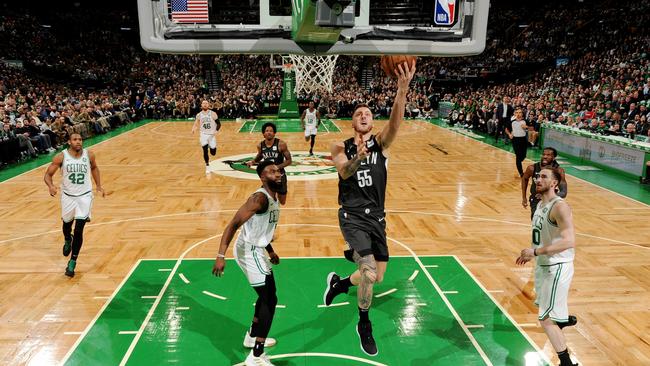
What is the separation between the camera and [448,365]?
4406mm

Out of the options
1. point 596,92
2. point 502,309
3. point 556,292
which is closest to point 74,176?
point 502,309

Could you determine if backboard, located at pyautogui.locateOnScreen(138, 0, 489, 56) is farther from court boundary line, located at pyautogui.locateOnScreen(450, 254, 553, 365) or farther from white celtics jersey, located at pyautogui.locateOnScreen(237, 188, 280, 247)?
court boundary line, located at pyautogui.locateOnScreen(450, 254, 553, 365)

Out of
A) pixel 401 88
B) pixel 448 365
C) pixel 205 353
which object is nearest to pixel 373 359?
pixel 448 365

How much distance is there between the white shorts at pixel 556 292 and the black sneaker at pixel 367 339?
55.0 inches

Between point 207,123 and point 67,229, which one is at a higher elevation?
point 207,123

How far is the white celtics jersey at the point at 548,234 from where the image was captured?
13.5 feet

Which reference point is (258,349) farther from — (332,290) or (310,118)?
(310,118)

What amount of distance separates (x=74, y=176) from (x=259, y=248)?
3209 millimetres

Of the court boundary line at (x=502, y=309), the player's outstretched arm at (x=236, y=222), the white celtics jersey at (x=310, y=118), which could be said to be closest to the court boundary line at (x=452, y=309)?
the court boundary line at (x=502, y=309)

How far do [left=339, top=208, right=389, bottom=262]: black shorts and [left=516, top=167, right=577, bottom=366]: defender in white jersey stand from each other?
45.4 inches

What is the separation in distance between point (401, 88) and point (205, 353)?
9.15ft

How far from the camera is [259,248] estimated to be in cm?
429

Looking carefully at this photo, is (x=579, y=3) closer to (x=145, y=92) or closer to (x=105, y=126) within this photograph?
(x=145, y=92)

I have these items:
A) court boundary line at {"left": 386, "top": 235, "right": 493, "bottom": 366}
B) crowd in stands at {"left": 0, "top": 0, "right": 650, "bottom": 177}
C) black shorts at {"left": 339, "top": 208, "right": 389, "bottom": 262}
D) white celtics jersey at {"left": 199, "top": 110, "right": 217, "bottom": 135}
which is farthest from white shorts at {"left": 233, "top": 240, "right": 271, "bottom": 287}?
crowd in stands at {"left": 0, "top": 0, "right": 650, "bottom": 177}
